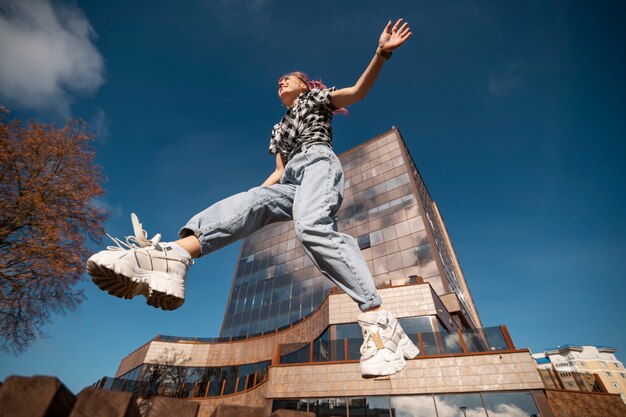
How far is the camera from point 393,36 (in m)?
2.17

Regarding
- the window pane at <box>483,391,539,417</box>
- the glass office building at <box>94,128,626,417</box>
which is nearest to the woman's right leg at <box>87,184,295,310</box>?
the glass office building at <box>94,128,626,417</box>

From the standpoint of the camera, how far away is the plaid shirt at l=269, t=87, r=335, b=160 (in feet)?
8.23

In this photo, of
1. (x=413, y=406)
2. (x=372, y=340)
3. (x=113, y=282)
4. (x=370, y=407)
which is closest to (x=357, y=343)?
(x=370, y=407)

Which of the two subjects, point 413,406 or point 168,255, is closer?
point 168,255

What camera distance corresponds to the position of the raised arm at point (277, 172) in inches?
105

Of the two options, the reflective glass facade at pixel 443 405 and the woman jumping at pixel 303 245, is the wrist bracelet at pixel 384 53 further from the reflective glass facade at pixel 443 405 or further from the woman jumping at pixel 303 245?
the reflective glass facade at pixel 443 405

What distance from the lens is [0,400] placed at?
0.57 m

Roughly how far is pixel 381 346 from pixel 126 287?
149 centimetres

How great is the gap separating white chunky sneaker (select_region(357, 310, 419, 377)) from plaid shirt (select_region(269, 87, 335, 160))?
148cm

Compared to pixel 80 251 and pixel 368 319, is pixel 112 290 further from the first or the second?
pixel 80 251

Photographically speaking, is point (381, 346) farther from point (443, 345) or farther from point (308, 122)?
point (443, 345)

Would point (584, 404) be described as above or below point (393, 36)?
below

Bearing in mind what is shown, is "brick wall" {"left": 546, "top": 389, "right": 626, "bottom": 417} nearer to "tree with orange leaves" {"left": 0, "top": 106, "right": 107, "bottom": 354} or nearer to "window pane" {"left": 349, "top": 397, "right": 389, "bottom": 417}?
"window pane" {"left": 349, "top": 397, "right": 389, "bottom": 417}

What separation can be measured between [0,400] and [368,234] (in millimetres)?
23364
